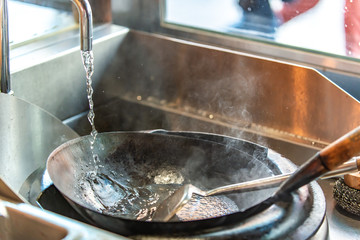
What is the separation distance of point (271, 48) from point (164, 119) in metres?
0.49

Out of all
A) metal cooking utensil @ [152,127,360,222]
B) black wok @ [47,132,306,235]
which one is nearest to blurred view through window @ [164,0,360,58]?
black wok @ [47,132,306,235]

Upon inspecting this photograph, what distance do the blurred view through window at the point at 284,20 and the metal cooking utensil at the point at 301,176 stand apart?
82 centimetres

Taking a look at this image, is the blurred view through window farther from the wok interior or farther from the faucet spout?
the faucet spout

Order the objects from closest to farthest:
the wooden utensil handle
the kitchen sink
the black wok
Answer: the wooden utensil handle, the black wok, the kitchen sink

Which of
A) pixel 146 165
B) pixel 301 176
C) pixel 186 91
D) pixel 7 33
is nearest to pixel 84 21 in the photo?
pixel 7 33

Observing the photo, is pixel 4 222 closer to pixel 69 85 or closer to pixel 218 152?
pixel 218 152

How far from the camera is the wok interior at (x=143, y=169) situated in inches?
49.4

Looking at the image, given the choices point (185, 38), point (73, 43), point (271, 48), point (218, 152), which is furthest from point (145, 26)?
point (218, 152)

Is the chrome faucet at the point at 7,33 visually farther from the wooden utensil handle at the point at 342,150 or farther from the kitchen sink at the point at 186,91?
the wooden utensil handle at the point at 342,150

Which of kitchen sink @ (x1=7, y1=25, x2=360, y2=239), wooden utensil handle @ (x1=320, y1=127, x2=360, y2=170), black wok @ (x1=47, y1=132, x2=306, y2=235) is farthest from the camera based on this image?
kitchen sink @ (x1=7, y1=25, x2=360, y2=239)

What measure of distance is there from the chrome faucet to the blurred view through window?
841 millimetres

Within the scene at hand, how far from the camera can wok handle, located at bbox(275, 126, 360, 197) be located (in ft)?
3.01

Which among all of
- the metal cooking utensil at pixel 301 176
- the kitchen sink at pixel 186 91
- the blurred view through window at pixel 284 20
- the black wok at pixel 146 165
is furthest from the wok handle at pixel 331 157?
the blurred view through window at pixel 284 20

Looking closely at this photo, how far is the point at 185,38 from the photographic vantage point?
212 cm
